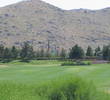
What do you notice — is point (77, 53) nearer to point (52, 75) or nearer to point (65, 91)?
point (52, 75)

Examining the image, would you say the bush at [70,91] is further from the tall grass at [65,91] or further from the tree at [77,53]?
the tree at [77,53]

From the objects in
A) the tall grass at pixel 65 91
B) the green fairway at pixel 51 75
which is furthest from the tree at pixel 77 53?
the tall grass at pixel 65 91

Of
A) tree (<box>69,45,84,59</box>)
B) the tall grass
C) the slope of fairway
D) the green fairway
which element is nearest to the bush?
the tall grass

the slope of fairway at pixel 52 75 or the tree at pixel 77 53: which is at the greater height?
the tree at pixel 77 53

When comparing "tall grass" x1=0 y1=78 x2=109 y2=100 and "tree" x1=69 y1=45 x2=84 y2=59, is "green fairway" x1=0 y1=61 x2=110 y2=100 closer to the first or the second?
"tall grass" x1=0 y1=78 x2=109 y2=100

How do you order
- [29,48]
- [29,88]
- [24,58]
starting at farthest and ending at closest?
[29,48]
[24,58]
[29,88]

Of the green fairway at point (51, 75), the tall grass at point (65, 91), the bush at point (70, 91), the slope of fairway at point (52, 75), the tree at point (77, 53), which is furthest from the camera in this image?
the tree at point (77, 53)

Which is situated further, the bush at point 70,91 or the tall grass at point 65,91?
the bush at point 70,91

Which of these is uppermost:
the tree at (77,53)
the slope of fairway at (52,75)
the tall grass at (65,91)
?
the tree at (77,53)

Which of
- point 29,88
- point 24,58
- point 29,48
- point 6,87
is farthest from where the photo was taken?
point 29,48

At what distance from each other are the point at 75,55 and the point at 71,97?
129781 millimetres

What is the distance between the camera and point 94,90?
79.4 ft

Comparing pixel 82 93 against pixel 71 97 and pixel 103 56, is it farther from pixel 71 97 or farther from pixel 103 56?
pixel 103 56

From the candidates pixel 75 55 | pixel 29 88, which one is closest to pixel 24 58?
pixel 75 55
